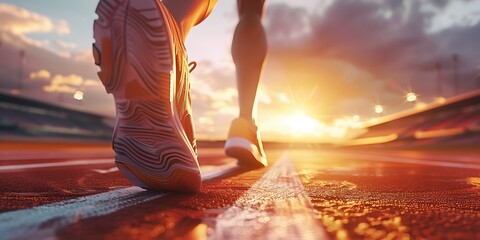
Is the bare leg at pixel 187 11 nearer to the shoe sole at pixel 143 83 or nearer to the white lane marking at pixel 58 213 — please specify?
the shoe sole at pixel 143 83

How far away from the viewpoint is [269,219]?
0.89 meters

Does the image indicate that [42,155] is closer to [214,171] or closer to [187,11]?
[214,171]

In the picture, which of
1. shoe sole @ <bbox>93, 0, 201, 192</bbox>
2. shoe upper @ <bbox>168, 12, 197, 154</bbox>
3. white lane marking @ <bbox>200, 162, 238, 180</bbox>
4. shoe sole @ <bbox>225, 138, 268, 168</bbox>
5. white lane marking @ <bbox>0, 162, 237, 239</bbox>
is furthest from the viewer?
shoe sole @ <bbox>225, 138, 268, 168</bbox>

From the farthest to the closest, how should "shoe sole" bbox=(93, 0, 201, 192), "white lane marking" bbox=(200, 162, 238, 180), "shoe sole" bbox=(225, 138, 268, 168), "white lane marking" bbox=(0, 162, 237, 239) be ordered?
"shoe sole" bbox=(225, 138, 268, 168) < "white lane marking" bbox=(200, 162, 238, 180) < "shoe sole" bbox=(93, 0, 201, 192) < "white lane marking" bbox=(0, 162, 237, 239)

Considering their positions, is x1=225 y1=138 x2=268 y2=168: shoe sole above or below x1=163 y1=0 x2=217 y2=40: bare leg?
below

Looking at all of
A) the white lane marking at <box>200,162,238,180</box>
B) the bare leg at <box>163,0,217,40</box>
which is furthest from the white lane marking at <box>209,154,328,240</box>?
the white lane marking at <box>200,162,238,180</box>

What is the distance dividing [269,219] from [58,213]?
1.48 ft

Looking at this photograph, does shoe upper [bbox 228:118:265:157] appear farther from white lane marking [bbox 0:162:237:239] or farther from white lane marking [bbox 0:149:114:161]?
white lane marking [bbox 0:149:114:161]

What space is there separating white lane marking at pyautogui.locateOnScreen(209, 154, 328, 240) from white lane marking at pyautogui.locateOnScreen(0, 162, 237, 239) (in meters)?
0.28

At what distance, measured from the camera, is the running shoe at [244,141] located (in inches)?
99.7

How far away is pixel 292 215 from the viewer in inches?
37.0

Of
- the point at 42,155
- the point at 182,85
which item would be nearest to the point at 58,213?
the point at 182,85

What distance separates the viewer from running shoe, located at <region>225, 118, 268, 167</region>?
2.53 meters

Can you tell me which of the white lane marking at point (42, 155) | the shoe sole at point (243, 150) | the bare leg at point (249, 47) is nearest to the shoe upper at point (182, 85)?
the shoe sole at point (243, 150)
